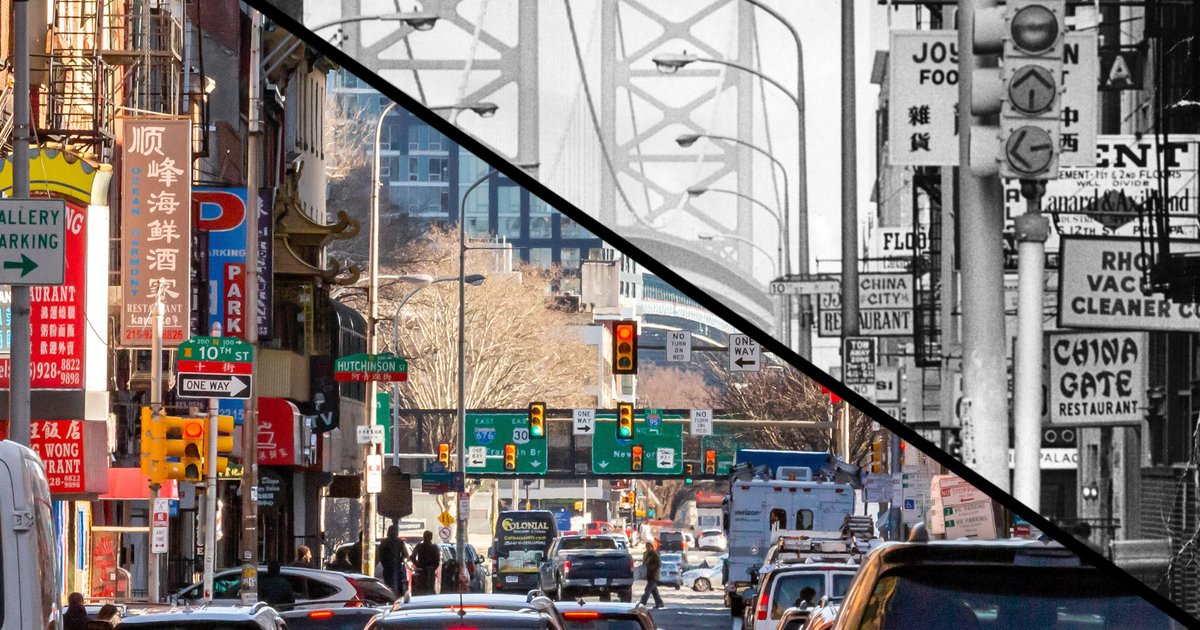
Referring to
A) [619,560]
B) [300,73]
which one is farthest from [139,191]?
[300,73]

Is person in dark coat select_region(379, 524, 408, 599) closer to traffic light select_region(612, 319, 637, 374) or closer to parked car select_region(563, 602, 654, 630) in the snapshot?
traffic light select_region(612, 319, 637, 374)

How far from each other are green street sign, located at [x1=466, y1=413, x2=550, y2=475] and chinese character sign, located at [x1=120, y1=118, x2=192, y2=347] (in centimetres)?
3528

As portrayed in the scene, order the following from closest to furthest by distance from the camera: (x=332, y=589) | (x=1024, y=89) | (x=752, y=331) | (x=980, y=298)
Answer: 1. (x=752, y=331)
2. (x=1024, y=89)
3. (x=980, y=298)
4. (x=332, y=589)

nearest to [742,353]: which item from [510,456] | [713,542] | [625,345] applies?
[510,456]

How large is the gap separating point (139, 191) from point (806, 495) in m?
14.4

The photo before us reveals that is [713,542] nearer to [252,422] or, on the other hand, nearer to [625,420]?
[625,420]

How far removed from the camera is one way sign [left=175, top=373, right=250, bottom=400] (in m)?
Answer: 25.2

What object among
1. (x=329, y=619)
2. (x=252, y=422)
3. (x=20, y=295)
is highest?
(x=20, y=295)

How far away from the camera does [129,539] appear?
3378 cm

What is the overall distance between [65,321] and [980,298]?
71.4ft

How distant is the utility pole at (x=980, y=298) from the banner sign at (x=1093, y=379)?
3374mm

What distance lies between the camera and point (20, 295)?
61.0 ft

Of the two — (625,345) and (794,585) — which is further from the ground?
(625,345)

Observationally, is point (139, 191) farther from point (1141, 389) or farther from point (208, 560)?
point (1141, 389)
